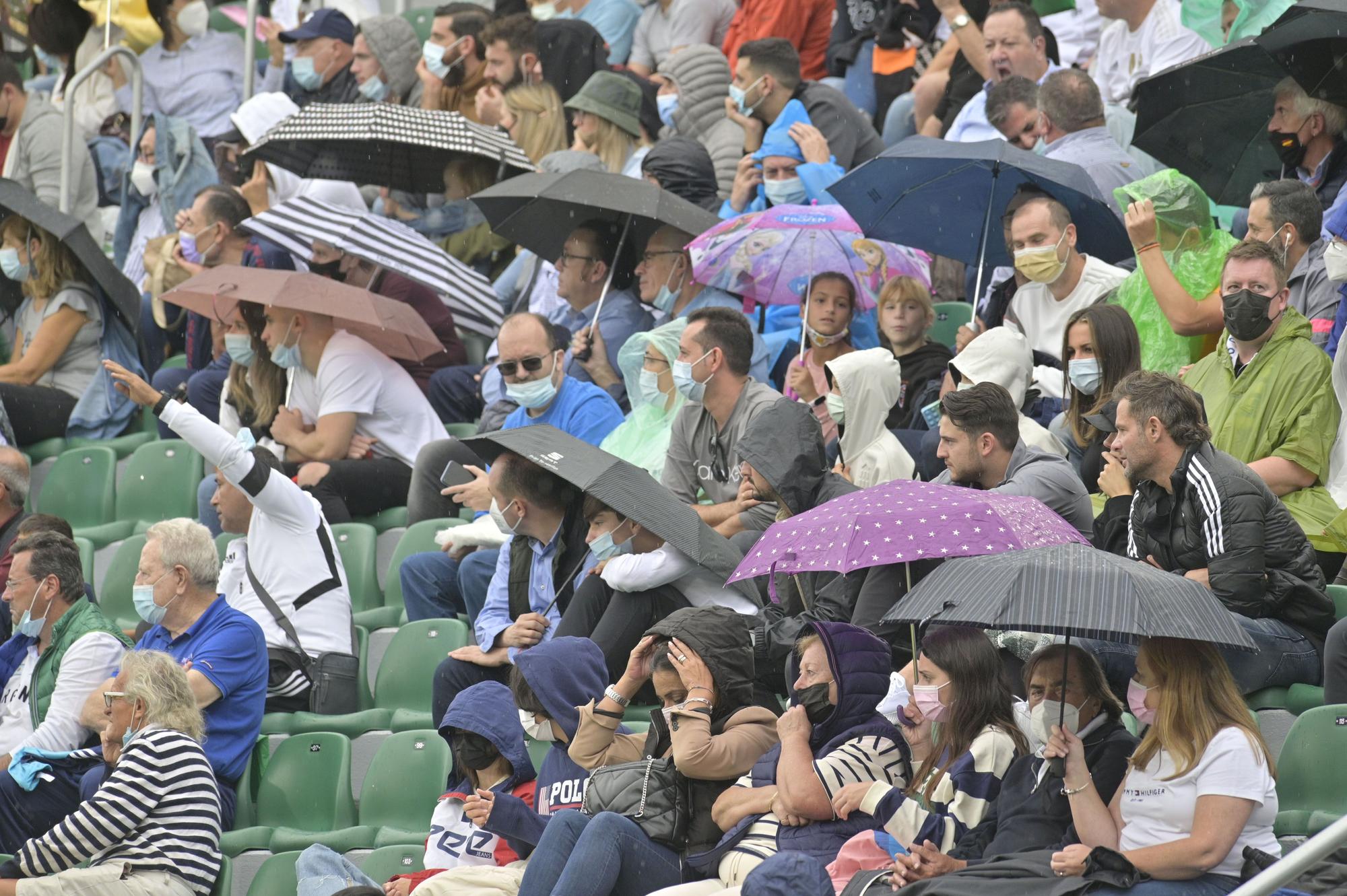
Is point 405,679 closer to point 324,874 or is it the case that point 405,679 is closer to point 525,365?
point 525,365

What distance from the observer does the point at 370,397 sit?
8.44 meters

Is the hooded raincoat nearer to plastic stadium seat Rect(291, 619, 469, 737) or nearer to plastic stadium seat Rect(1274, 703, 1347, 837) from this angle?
plastic stadium seat Rect(1274, 703, 1347, 837)

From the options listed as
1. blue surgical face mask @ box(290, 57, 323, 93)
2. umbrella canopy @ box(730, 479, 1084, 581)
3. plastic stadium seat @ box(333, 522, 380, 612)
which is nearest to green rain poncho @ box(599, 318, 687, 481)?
A: plastic stadium seat @ box(333, 522, 380, 612)

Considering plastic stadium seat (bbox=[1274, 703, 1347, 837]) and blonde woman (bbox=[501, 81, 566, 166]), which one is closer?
plastic stadium seat (bbox=[1274, 703, 1347, 837])

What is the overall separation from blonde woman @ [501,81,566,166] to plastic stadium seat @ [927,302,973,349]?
2.93 meters

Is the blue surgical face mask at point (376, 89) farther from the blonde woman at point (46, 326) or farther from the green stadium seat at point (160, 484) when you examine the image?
the green stadium seat at point (160, 484)

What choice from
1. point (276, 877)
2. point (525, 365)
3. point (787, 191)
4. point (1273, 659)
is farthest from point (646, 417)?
point (1273, 659)

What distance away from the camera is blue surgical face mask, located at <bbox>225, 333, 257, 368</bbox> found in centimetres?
869

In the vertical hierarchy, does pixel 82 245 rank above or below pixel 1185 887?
below

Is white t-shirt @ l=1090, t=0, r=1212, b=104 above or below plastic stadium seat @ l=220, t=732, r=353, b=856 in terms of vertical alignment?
above

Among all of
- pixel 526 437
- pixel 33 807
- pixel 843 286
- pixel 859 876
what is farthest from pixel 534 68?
pixel 859 876

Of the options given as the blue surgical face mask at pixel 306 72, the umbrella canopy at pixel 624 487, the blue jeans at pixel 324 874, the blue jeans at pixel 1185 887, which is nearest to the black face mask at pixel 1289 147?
the umbrella canopy at pixel 624 487

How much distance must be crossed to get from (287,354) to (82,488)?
1.41 meters

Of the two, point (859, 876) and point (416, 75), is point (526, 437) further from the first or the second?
point (416, 75)
